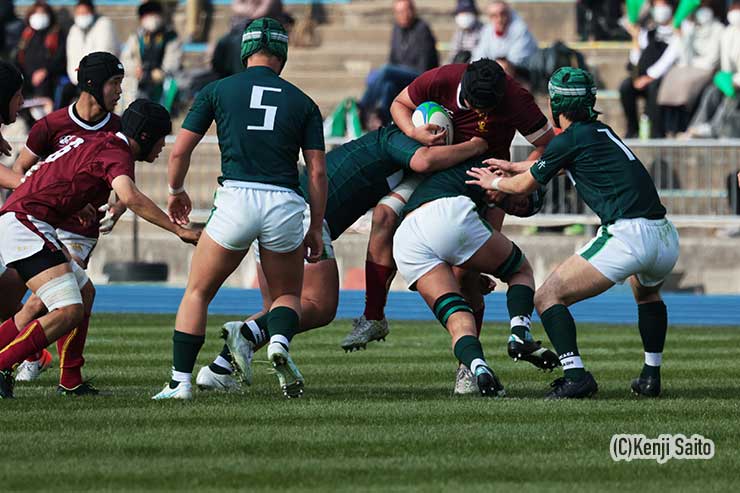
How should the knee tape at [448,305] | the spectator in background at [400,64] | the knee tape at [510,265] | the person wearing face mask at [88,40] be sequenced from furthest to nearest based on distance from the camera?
the person wearing face mask at [88,40], the spectator in background at [400,64], the knee tape at [510,265], the knee tape at [448,305]

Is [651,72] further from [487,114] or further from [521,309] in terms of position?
[521,309]

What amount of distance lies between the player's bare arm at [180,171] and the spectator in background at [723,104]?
38.4ft

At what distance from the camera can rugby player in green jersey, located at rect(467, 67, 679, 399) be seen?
9344 millimetres

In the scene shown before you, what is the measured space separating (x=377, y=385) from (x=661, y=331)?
1.80 m

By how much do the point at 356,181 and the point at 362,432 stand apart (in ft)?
8.89

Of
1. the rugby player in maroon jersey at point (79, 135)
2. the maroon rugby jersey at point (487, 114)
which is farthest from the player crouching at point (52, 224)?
the maroon rugby jersey at point (487, 114)

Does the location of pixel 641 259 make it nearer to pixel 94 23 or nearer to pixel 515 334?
pixel 515 334

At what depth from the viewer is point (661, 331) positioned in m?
9.76

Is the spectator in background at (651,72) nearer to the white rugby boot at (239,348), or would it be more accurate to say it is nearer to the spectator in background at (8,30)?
the spectator in background at (8,30)

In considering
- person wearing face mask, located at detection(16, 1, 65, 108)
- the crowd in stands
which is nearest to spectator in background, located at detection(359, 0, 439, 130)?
the crowd in stands

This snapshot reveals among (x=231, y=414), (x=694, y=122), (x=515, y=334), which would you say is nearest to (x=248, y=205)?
(x=231, y=414)

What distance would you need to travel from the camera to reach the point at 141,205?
29.0 feet

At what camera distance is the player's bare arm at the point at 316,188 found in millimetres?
9172

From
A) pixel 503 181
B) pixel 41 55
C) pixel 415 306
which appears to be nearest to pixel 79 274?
pixel 503 181
